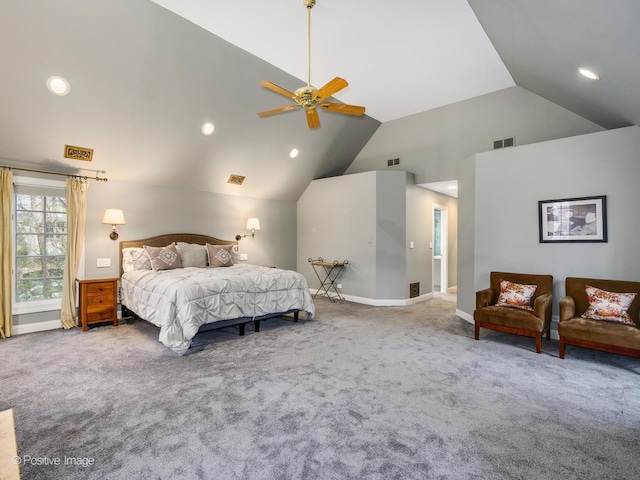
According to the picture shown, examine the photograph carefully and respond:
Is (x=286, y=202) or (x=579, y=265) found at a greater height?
(x=286, y=202)

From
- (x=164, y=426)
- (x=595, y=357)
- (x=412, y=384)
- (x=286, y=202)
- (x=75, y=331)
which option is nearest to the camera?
(x=164, y=426)

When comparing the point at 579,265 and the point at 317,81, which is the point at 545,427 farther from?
the point at 317,81

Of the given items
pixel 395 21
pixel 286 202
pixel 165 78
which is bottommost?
pixel 286 202

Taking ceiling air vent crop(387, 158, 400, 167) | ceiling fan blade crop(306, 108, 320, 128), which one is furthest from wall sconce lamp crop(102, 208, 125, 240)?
ceiling air vent crop(387, 158, 400, 167)

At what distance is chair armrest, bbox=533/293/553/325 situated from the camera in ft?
12.0

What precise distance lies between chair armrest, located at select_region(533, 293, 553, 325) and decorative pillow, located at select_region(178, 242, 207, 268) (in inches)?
192

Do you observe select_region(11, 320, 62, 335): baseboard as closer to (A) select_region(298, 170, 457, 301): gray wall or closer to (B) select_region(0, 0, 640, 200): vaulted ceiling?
(B) select_region(0, 0, 640, 200): vaulted ceiling

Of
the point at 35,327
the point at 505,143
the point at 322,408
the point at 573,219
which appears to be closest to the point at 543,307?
the point at 573,219

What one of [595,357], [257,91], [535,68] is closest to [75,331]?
[257,91]

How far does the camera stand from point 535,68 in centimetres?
389

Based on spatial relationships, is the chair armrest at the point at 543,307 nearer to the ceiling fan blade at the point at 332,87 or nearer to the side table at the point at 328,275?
the ceiling fan blade at the point at 332,87

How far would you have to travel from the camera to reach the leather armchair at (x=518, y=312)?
366 centimetres

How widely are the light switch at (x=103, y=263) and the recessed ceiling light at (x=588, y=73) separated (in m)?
6.44

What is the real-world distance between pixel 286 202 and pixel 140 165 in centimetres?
334
